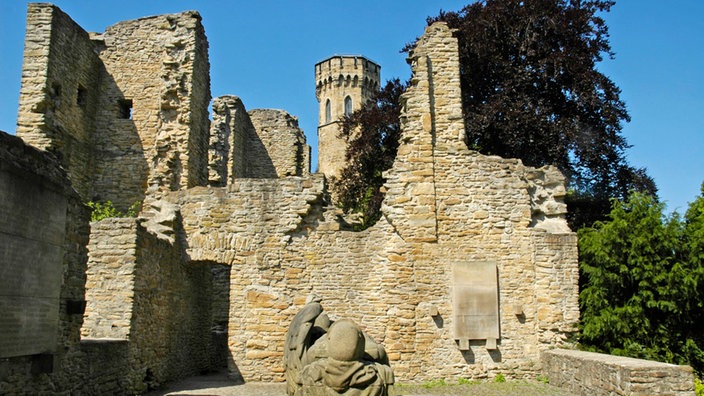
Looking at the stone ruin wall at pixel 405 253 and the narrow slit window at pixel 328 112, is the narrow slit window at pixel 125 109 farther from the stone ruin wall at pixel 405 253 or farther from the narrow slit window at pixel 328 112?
the narrow slit window at pixel 328 112

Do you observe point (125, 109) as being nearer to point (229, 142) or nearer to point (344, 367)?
point (229, 142)

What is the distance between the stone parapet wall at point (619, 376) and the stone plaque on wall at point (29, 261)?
7.32 meters

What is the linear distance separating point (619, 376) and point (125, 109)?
525 inches

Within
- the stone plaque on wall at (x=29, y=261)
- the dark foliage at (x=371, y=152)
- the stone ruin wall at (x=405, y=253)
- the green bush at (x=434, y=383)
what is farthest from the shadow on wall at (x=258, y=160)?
the stone plaque on wall at (x=29, y=261)

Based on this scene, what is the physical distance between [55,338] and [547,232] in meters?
8.90

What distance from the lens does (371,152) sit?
19125mm

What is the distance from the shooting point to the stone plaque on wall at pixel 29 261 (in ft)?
21.2

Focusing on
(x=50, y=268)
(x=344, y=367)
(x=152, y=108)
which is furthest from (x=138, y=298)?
(x=152, y=108)

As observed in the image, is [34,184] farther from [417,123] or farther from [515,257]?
[515,257]

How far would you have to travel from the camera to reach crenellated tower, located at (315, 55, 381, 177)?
52.2m

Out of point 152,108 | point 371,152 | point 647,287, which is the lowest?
point 647,287

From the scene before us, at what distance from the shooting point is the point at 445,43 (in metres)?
13.4

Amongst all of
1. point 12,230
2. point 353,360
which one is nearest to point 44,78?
point 12,230

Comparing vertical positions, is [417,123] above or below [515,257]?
above
